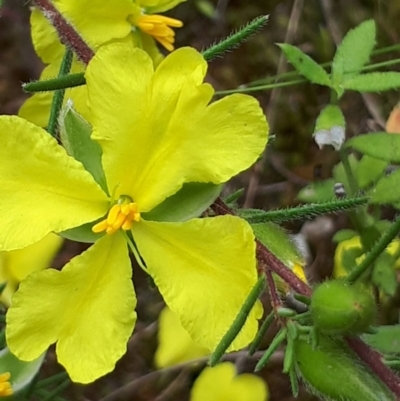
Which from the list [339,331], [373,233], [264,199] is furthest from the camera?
[264,199]

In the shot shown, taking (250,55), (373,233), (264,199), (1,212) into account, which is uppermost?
(1,212)

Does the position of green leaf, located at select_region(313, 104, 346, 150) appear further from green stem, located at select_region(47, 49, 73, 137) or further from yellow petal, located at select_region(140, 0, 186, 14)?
green stem, located at select_region(47, 49, 73, 137)

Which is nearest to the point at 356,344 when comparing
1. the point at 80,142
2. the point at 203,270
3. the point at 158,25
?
the point at 203,270

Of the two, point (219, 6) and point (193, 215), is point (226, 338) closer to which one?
point (193, 215)

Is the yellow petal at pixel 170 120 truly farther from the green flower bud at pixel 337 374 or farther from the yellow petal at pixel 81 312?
the green flower bud at pixel 337 374

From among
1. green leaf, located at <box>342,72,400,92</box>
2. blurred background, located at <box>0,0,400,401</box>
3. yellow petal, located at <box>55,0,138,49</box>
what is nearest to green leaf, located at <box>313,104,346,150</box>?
green leaf, located at <box>342,72,400,92</box>

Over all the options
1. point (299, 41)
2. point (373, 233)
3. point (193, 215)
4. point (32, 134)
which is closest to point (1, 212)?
point (32, 134)

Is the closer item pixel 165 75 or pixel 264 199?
pixel 165 75

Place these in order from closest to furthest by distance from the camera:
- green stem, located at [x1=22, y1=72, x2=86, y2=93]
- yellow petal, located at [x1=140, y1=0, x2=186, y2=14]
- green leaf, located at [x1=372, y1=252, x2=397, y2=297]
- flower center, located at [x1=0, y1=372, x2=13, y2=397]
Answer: green stem, located at [x1=22, y1=72, x2=86, y2=93] < flower center, located at [x1=0, y1=372, x2=13, y2=397] < yellow petal, located at [x1=140, y1=0, x2=186, y2=14] < green leaf, located at [x1=372, y1=252, x2=397, y2=297]
